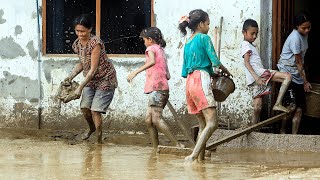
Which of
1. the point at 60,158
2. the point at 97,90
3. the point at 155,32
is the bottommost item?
the point at 60,158

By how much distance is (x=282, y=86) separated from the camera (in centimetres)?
964

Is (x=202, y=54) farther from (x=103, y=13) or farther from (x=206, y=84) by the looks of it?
(x=103, y=13)

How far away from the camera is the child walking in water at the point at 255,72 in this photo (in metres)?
9.80

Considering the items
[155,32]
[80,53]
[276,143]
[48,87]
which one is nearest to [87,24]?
[80,53]

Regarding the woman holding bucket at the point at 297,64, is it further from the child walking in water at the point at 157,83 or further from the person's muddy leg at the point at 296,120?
the child walking in water at the point at 157,83

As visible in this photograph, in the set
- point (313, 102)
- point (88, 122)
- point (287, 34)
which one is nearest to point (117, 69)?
point (88, 122)

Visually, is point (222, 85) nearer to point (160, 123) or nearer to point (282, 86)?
point (160, 123)

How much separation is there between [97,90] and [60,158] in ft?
5.08

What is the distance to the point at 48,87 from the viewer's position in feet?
36.7

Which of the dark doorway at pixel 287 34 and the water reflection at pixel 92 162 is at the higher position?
the dark doorway at pixel 287 34

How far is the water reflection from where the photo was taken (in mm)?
7363

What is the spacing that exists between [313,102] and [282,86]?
1.39ft

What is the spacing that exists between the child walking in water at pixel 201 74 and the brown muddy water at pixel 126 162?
1.14 ft

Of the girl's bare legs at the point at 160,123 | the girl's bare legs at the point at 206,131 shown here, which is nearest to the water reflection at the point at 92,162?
the girl's bare legs at the point at 160,123
